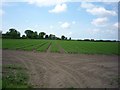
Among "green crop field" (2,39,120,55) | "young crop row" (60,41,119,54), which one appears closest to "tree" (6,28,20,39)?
"green crop field" (2,39,120,55)

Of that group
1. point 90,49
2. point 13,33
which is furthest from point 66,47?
point 13,33

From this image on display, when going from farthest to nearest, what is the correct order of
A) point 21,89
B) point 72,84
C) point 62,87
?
point 72,84, point 62,87, point 21,89

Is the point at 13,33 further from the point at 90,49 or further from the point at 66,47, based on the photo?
the point at 90,49

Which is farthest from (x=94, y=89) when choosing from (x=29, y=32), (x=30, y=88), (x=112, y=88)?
(x=29, y=32)

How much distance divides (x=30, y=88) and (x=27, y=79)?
1.78 meters

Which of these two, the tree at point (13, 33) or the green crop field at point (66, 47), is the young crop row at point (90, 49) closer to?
the green crop field at point (66, 47)

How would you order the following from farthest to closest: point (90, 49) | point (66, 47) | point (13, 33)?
point (13, 33), point (66, 47), point (90, 49)

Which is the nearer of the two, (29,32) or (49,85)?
(49,85)

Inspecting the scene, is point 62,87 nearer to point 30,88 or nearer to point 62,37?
point 30,88

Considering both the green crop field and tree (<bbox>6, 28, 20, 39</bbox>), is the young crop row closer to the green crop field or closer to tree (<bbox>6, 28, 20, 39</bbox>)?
the green crop field

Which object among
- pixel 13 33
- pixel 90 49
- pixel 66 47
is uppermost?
pixel 13 33

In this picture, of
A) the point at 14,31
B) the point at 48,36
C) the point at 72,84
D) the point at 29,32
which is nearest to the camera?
the point at 72,84

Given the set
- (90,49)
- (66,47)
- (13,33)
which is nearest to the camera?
(90,49)

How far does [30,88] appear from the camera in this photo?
8297mm
